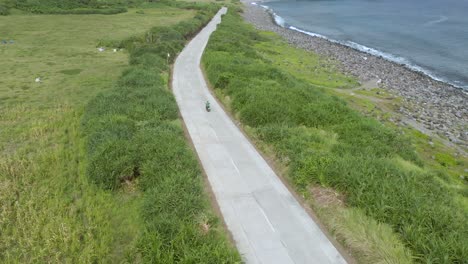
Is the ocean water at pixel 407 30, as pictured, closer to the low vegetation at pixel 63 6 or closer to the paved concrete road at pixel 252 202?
the paved concrete road at pixel 252 202

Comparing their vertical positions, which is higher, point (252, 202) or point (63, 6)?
point (252, 202)

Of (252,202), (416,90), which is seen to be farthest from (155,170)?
(416,90)

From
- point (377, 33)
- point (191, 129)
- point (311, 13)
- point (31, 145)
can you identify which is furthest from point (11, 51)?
point (311, 13)

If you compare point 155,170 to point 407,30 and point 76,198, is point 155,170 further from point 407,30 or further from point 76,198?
point 407,30

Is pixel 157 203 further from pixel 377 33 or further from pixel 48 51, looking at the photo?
pixel 377 33

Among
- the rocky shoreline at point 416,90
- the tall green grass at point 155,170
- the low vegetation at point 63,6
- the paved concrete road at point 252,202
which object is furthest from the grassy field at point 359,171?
the low vegetation at point 63,6

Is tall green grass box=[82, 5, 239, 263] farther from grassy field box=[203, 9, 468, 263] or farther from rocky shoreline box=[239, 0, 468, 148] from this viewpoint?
rocky shoreline box=[239, 0, 468, 148]

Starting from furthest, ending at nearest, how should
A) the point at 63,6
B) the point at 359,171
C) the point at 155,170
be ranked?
1. the point at 63,6
2. the point at 155,170
3. the point at 359,171
